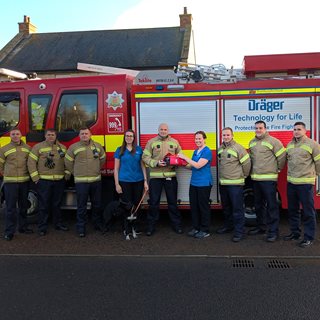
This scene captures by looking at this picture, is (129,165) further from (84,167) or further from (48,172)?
(48,172)

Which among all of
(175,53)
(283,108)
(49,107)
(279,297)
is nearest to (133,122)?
(49,107)

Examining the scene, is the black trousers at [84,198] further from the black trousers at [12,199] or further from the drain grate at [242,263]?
the drain grate at [242,263]

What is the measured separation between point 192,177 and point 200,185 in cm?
20

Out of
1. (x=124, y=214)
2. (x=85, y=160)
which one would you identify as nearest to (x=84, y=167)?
(x=85, y=160)

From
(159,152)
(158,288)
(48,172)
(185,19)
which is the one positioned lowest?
(158,288)

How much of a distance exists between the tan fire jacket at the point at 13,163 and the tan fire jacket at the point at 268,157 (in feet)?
11.7

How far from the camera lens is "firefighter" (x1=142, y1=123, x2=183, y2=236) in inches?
239

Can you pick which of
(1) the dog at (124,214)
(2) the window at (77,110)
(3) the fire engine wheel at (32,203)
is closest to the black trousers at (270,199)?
(1) the dog at (124,214)

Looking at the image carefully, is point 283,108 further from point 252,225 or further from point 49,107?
point 49,107

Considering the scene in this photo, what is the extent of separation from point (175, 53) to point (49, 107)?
69.8 ft

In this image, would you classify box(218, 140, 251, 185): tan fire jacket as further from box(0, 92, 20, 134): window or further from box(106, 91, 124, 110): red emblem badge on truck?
box(0, 92, 20, 134): window

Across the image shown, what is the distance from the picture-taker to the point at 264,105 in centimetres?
616

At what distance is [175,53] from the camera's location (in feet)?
Answer: 88.0

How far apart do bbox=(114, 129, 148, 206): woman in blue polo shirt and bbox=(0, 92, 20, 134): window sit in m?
2.10
